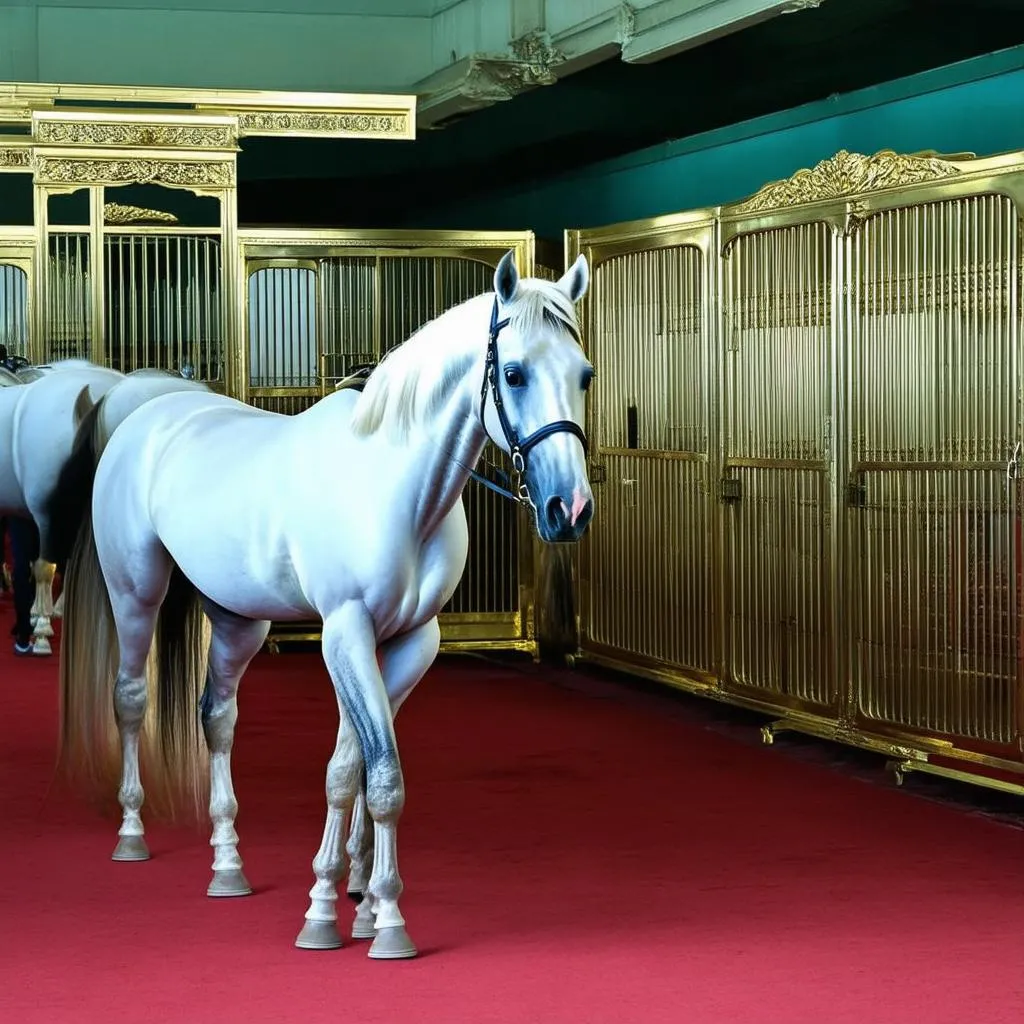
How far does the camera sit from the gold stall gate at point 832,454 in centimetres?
535

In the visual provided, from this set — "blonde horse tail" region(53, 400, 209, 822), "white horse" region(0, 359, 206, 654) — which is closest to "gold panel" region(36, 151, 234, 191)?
"white horse" region(0, 359, 206, 654)

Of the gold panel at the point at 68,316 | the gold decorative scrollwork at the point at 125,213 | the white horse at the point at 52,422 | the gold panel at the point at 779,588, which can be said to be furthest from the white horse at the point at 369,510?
the gold decorative scrollwork at the point at 125,213

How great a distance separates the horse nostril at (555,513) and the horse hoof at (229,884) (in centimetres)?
146

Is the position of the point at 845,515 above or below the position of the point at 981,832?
above

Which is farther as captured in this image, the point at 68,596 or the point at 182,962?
the point at 68,596

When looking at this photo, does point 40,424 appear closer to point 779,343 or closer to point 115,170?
point 115,170

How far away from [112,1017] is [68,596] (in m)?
1.79

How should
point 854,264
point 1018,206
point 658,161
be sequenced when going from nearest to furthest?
1. point 1018,206
2. point 854,264
3. point 658,161

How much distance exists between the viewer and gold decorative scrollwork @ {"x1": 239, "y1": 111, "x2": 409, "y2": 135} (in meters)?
8.48

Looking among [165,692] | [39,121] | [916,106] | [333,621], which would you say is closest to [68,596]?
[165,692]

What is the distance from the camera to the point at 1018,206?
514 cm

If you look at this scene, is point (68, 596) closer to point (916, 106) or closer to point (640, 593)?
point (640, 593)

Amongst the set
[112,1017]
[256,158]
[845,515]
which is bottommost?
[112,1017]

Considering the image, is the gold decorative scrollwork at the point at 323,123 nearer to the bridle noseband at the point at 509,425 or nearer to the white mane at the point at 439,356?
the white mane at the point at 439,356
